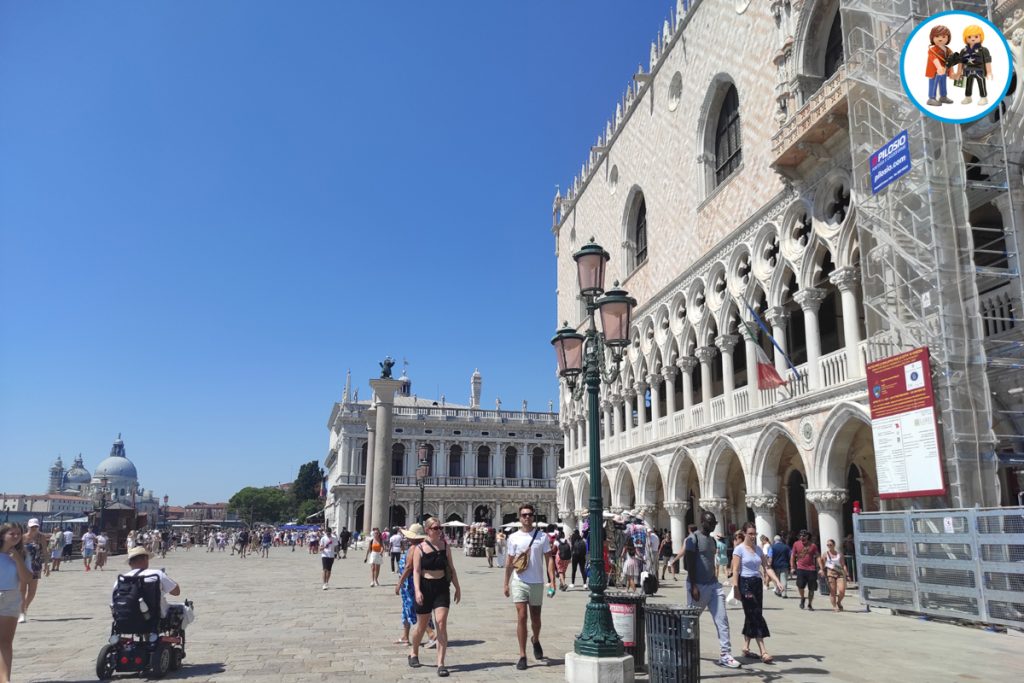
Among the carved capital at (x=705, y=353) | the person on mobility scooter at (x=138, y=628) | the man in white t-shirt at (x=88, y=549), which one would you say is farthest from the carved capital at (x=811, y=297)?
the man in white t-shirt at (x=88, y=549)

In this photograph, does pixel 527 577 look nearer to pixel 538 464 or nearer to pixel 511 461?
pixel 511 461

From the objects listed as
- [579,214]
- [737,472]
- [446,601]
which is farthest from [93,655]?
[579,214]

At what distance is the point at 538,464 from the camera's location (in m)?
63.1

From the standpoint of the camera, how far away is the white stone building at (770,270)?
43.4 ft

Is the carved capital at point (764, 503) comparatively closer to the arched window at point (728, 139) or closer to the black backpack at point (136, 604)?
the arched window at point (728, 139)

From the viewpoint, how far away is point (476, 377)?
69625 mm

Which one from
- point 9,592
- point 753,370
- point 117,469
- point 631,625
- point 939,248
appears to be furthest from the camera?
point 117,469

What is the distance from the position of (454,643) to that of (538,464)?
5440 cm

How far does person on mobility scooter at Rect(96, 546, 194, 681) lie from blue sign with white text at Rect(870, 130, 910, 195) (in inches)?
503

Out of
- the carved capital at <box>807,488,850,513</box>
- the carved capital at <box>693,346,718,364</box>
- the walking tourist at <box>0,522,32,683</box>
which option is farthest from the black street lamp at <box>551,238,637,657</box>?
the carved capital at <box>693,346,718,364</box>

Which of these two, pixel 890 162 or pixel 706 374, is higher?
pixel 890 162

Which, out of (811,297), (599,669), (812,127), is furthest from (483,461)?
(599,669)

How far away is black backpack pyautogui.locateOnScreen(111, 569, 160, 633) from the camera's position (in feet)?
22.9

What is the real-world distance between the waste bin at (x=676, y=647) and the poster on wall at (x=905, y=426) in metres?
8.01
